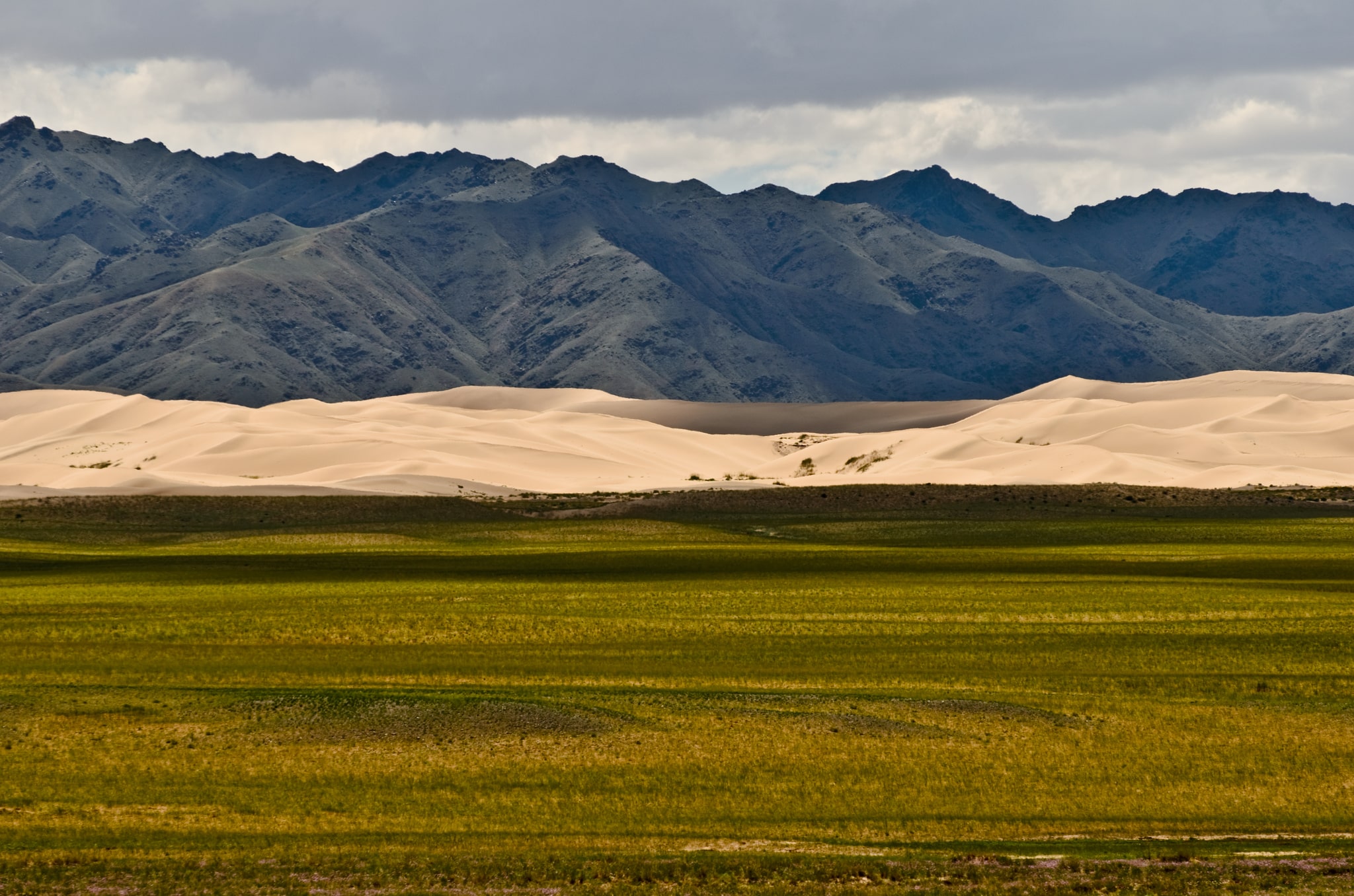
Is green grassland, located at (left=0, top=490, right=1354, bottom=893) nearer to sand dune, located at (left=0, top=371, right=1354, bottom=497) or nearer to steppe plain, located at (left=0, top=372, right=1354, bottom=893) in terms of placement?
steppe plain, located at (left=0, top=372, right=1354, bottom=893)

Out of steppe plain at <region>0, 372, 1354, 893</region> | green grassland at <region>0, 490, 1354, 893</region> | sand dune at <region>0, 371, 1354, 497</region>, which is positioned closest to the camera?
green grassland at <region>0, 490, 1354, 893</region>

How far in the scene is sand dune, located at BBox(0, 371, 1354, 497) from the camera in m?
120

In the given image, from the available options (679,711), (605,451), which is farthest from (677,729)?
(605,451)

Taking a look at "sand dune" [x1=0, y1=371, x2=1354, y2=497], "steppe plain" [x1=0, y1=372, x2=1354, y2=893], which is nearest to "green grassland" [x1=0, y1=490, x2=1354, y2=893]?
"steppe plain" [x1=0, y1=372, x2=1354, y2=893]

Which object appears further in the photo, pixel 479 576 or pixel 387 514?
pixel 387 514

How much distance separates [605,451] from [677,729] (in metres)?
132

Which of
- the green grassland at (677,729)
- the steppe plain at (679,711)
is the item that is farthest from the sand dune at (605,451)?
the green grassland at (677,729)

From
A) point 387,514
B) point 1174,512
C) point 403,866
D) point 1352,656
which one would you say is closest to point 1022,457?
point 1174,512

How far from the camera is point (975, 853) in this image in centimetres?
2436

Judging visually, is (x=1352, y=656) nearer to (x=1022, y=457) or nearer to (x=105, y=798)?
(x=105, y=798)

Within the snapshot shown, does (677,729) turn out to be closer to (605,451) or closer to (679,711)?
(679,711)

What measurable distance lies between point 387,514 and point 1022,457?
59553 mm

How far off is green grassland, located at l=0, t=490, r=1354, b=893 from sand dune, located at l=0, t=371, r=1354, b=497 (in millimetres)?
56934

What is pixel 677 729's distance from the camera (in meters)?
31.9
